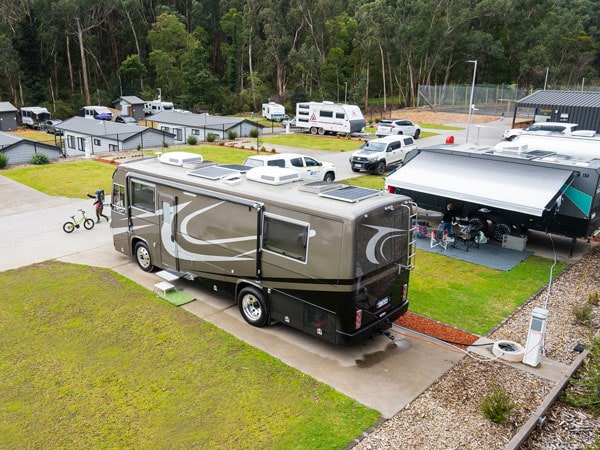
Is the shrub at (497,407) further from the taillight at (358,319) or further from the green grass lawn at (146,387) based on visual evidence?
the taillight at (358,319)

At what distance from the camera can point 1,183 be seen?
24016 millimetres

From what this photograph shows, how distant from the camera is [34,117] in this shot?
54.8m

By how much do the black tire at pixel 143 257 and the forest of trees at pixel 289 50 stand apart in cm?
5780

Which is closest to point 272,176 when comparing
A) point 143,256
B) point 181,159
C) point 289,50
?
point 181,159

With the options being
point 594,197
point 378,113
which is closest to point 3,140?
point 594,197

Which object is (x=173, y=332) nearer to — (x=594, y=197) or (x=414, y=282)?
(x=414, y=282)

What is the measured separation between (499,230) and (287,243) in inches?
381

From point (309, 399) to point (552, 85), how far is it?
76202 mm

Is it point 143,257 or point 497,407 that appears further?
point 143,257

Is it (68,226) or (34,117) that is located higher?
(68,226)

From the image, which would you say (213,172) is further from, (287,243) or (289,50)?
(289,50)

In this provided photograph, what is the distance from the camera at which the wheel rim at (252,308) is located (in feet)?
33.1

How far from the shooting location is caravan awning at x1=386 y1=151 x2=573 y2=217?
14197 millimetres

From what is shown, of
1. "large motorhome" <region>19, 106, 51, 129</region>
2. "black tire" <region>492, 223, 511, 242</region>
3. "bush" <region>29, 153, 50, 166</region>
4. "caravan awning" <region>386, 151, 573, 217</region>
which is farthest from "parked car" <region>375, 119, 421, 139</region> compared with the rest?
"large motorhome" <region>19, 106, 51, 129</region>
